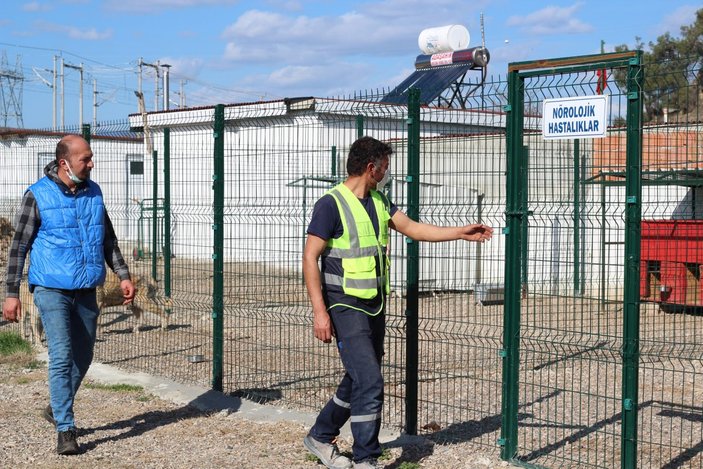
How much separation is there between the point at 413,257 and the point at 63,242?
8.06ft

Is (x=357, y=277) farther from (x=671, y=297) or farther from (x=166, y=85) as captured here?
(x=166, y=85)

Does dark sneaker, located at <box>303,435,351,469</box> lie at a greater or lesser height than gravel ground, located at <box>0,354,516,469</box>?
greater

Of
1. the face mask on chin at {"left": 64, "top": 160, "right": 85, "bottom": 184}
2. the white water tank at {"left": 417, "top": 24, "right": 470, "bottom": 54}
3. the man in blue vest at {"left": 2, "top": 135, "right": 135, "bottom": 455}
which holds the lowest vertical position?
the man in blue vest at {"left": 2, "top": 135, "right": 135, "bottom": 455}

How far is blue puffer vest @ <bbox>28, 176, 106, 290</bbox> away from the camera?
20.6 ft

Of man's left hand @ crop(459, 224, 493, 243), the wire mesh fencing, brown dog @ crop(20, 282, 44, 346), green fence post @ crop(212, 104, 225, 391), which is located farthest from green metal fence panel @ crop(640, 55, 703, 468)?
brown dog @ crop(20, 282, 44, 346)

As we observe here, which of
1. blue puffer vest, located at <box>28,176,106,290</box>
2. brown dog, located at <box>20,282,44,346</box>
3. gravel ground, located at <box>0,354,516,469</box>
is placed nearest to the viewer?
gravel ground, located at <box>0,354,516,469</box>

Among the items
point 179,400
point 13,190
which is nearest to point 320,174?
point 13,190

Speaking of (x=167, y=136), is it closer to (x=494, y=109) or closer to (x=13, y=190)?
(x=13, y=190)

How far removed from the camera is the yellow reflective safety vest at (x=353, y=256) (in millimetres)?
5434

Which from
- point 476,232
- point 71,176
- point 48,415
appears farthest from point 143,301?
point 476,232

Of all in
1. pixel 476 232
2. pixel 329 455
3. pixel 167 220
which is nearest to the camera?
pixel 476 232

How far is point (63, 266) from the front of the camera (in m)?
6.27

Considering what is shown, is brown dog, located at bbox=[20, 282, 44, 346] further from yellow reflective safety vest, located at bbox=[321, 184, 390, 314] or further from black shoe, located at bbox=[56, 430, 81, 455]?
yellow reflective safety vest, located at bbox=[321, 184, 390, 314]

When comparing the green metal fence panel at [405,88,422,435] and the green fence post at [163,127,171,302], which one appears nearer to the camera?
the green metal fence panel at [405,88,422,435]
